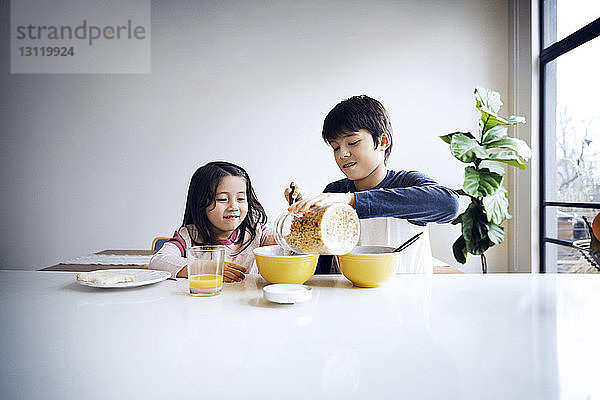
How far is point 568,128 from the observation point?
10.1ft

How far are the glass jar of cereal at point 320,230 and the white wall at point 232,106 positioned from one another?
2771mm

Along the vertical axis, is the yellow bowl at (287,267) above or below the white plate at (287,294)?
above

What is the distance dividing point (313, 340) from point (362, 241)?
0.92 meters

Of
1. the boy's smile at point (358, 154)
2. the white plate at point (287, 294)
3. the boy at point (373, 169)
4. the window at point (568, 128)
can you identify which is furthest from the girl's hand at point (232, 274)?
the window at point (568, 128)

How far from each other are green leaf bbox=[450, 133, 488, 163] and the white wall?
967 millimetres

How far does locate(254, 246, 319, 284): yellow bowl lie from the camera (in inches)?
38.1

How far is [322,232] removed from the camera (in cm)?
91

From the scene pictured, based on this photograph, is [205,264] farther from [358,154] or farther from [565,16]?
[565,16]

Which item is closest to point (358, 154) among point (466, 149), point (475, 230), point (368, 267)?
point (368, 267)

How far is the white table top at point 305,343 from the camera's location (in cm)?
52

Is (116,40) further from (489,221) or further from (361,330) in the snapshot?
(361,330)

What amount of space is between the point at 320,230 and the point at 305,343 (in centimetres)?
30

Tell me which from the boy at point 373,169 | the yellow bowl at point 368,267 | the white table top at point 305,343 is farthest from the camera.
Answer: the boy at point 373,169

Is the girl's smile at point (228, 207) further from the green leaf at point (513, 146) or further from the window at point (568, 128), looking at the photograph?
the window at point (568, 128)
